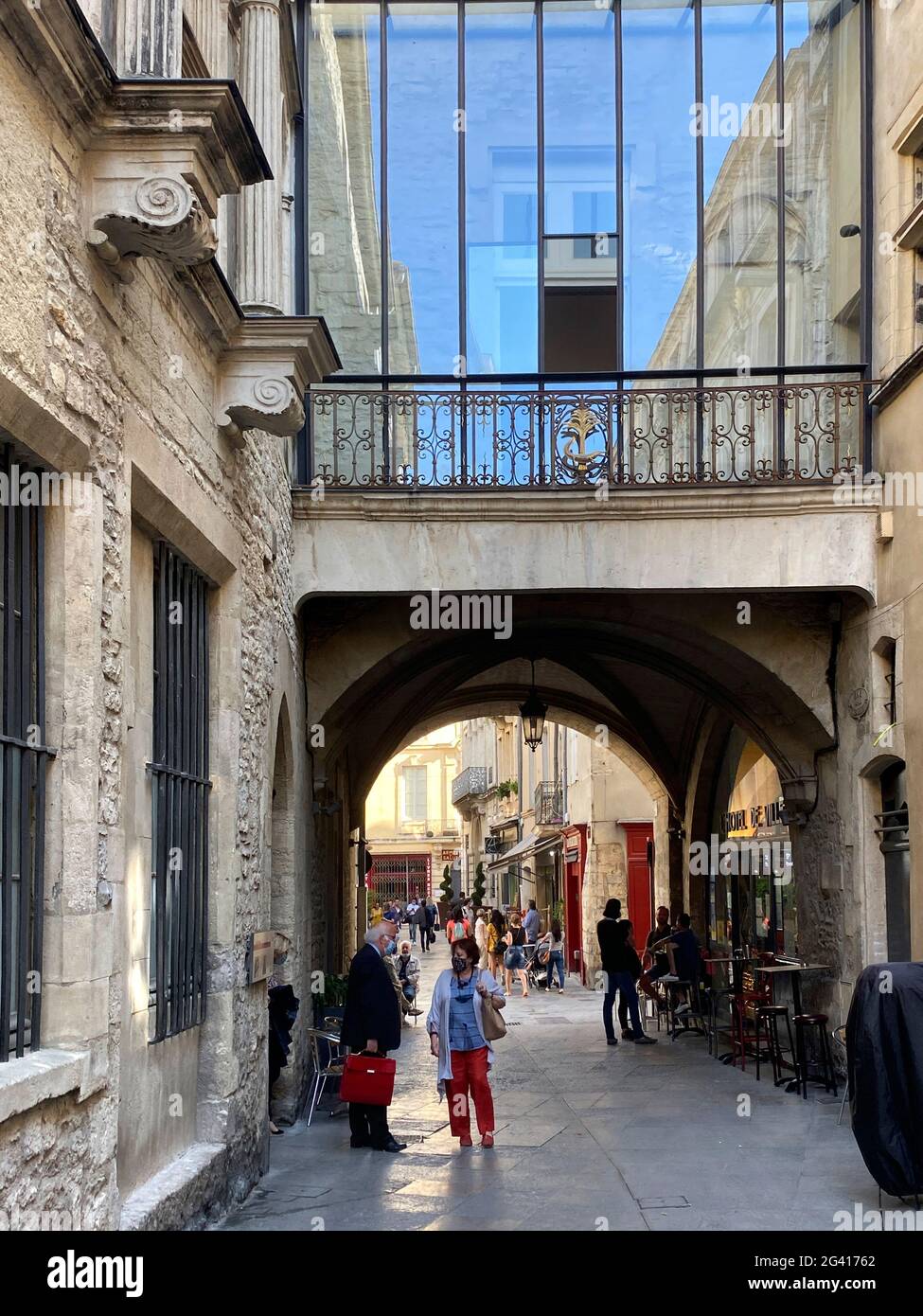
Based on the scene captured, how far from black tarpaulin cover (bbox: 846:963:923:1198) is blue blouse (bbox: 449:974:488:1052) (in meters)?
3.02

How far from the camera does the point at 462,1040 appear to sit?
10312 mm

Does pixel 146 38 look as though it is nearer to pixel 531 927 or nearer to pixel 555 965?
pixel 555 965

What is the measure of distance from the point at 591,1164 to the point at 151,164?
657cm

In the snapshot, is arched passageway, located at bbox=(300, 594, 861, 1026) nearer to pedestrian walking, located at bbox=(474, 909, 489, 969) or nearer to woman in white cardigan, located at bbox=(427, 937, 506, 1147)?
woman in white cardigan, located at bbox=(427, 937, 506, 1147)

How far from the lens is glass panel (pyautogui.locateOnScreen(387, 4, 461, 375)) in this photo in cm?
1263

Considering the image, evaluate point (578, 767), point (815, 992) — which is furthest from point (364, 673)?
point (578, 767)

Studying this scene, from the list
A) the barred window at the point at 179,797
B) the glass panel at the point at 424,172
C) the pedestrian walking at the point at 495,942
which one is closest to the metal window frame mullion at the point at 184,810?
the barred window at the point at 179,797

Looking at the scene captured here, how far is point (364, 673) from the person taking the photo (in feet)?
43.6

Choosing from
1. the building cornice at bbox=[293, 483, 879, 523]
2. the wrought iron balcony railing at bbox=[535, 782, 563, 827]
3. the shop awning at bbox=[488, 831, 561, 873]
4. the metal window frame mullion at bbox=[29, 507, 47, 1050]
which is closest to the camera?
the metal window frame mullion at bbox=[29, 507, 47, 1050]

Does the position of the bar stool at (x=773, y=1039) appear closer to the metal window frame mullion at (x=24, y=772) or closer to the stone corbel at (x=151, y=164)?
the metal window frame mullion at (x=24, y=772)

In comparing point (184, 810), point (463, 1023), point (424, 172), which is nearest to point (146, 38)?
point (184, 810)

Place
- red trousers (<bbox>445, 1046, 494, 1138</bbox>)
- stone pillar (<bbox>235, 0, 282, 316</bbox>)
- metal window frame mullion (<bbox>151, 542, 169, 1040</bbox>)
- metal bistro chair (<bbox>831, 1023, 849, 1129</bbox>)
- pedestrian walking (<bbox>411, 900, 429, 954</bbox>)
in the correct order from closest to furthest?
metal window frame mullion (<bbox>151, 542, 169, 1040</bbox>)
stone pillar (<bbox>235, 0, 282, 316</bbox>)
red trousers (<bbox>445, 1046, 494, 1138</bbox>)
metal bistro chair (<bbox>831, 1023, 849, 1129</bbox>)
pedestrian walking (<bbox>411, 900, 429, 954</bbox>)

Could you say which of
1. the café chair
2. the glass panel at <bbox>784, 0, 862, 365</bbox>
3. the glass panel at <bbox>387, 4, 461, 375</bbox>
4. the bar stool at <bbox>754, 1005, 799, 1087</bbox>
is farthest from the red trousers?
the glass panel at <bbox>784, 0, 862, 365</bbox>

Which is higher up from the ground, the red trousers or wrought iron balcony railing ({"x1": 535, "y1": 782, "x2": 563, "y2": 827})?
wrought iron balcony railing ({"x1": 535, "y1": 782, "x2": 563, "y2": 827})
